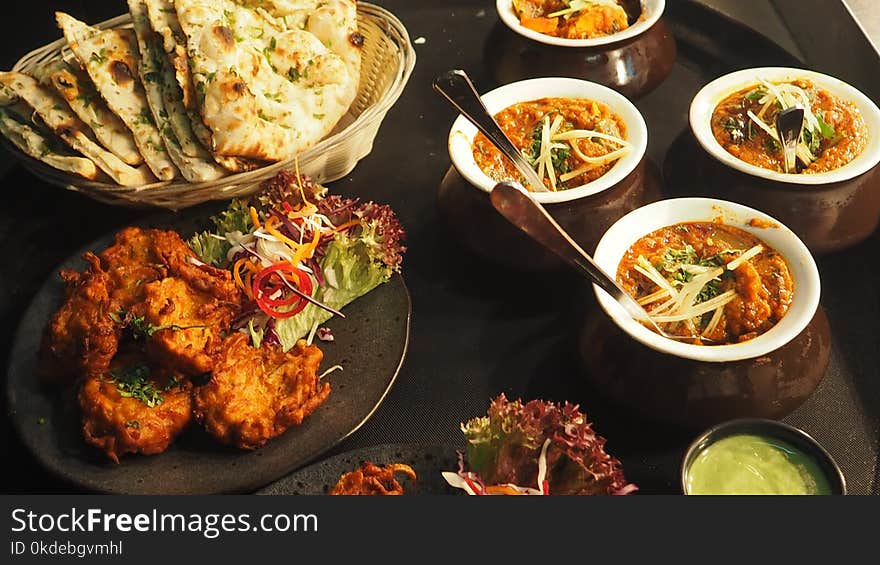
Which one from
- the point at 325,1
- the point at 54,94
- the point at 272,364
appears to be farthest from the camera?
the point at 325,1

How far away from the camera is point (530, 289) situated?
2965 mm

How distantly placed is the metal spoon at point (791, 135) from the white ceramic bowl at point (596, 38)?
79cm

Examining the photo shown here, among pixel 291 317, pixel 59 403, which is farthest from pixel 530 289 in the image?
pixel 59 403

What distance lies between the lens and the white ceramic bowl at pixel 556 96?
2.72m

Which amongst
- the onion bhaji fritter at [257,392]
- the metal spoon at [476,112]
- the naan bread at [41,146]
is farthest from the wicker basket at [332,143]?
the onion bhaji fritter at [257,392]

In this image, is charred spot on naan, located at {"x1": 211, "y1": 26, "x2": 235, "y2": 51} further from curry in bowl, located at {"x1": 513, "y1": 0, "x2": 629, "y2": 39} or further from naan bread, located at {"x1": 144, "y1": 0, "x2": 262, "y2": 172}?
curry in bowl, located at {"x1": 513, "y1": 0, "x2": 629, "y2": 39}

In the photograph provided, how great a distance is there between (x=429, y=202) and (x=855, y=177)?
1.48 m

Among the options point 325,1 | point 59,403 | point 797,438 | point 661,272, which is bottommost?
point 59,403

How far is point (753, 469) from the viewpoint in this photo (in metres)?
2.16

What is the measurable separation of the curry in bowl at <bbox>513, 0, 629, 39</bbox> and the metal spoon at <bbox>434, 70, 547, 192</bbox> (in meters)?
0.72

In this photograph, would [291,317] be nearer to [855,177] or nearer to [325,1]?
[325,1]

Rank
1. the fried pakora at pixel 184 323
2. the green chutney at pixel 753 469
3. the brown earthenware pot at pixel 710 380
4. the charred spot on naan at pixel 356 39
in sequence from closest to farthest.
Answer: the green chutney at pixel 753 469
the brown earthenware pot at pixel 710 380
the fried pakora at pixel 184 323
the charred spot on naan at pixel 356 39

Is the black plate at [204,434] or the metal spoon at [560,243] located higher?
the metal spoon at [560,243]

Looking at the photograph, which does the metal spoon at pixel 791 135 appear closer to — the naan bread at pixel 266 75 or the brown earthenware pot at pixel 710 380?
the brown earthenware pot at pixel 710 380
